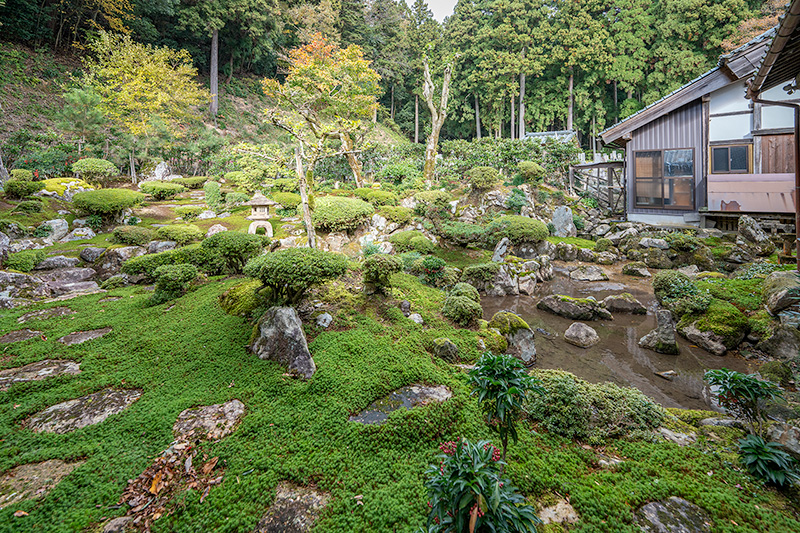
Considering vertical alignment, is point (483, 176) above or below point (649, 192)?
above

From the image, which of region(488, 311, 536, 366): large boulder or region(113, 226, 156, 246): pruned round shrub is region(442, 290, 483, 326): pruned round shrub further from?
region(113, 226, 156, 246): pruned round shrub

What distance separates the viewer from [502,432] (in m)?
2.58

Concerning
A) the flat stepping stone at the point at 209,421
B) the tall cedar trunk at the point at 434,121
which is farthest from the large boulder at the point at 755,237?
the flat stepping stone at the point at 209,421

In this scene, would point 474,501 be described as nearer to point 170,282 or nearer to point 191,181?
point 170,282

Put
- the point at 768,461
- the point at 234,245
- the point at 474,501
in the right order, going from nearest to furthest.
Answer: the point at 474,501
the point at 768,461
the point at 234,245

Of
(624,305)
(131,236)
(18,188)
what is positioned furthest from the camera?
(18,188)

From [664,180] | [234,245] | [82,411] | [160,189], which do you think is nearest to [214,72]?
[160,189]

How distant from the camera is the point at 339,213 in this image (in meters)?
9.45

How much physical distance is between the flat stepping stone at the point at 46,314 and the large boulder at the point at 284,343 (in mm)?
4040

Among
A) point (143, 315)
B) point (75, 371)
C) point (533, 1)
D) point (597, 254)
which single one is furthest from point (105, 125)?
point (533, 1)

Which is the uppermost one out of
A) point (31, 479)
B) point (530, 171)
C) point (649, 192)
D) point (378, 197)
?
point (530, 171)

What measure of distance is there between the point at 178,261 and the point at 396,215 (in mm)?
6541

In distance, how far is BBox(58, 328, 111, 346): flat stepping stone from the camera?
185 inches

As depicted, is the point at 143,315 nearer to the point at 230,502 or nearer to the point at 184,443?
the point at 184,443
